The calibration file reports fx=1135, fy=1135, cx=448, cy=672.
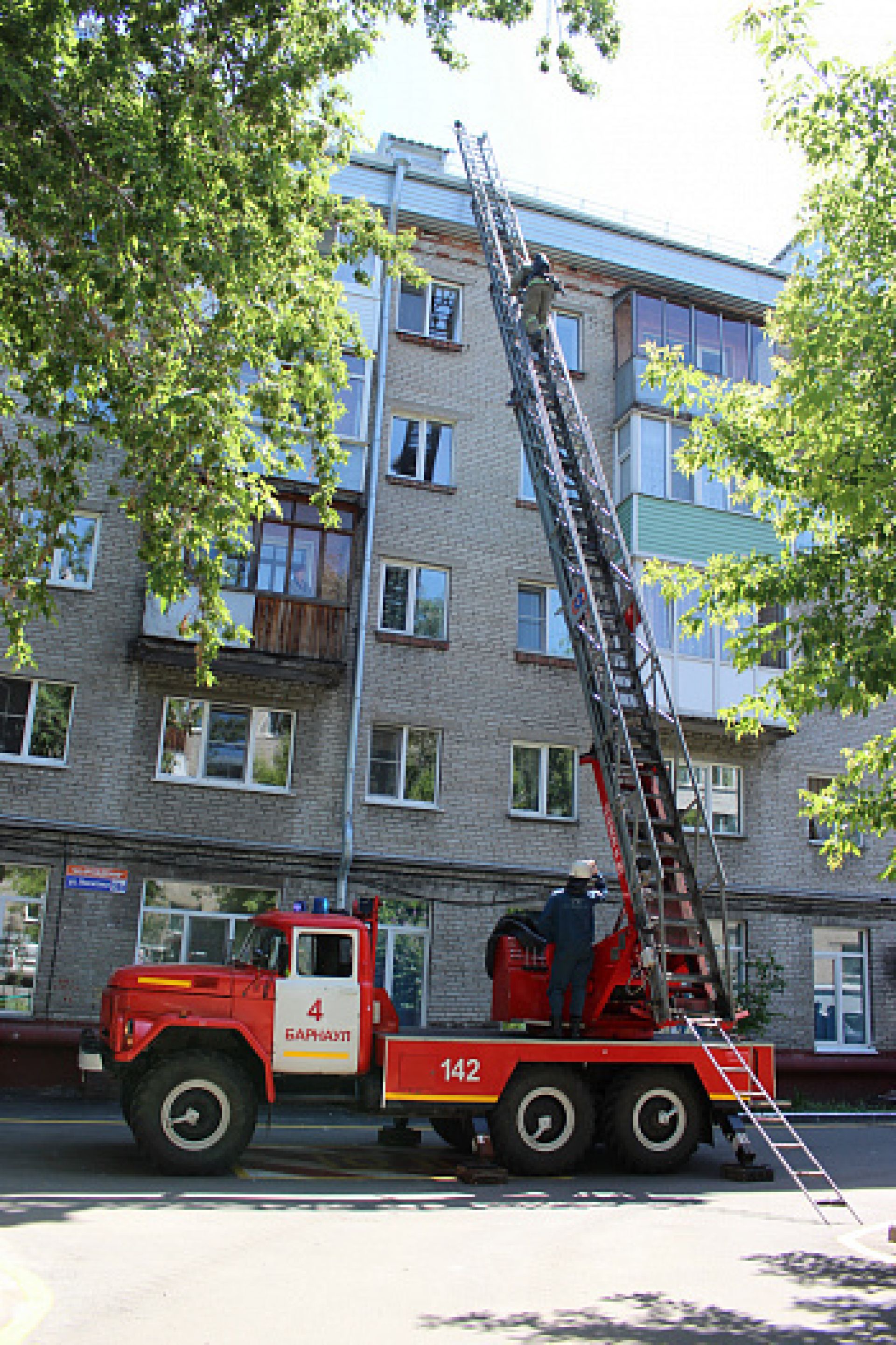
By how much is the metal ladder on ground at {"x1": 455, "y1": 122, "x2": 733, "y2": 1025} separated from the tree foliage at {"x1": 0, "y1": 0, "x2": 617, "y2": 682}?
10.2 feet

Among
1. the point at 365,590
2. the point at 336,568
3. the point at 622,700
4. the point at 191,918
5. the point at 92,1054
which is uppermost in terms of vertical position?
the point at 336,568

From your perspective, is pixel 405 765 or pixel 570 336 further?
pixel 570 336

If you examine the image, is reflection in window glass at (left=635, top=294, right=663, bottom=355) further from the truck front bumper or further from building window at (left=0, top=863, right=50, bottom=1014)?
the truck front bumper

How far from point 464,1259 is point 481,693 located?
13624mm

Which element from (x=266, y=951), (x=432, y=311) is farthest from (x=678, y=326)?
(x=266, y=951)

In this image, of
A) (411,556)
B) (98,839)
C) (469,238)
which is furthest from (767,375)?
(98,839)

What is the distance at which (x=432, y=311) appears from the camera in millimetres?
22062

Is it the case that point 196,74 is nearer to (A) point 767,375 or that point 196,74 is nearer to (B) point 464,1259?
(B) point 464,1259

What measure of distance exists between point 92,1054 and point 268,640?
9061 millimetres

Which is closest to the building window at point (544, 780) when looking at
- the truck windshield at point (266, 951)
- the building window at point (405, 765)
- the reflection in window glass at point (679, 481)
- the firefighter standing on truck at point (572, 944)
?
the building window at point (405, 765)

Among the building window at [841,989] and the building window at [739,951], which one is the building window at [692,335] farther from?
the building window at [841,989]

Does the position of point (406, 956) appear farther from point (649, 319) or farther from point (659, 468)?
point (649, 319)

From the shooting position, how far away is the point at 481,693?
2019 centimetres

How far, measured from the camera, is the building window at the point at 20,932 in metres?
16.7
